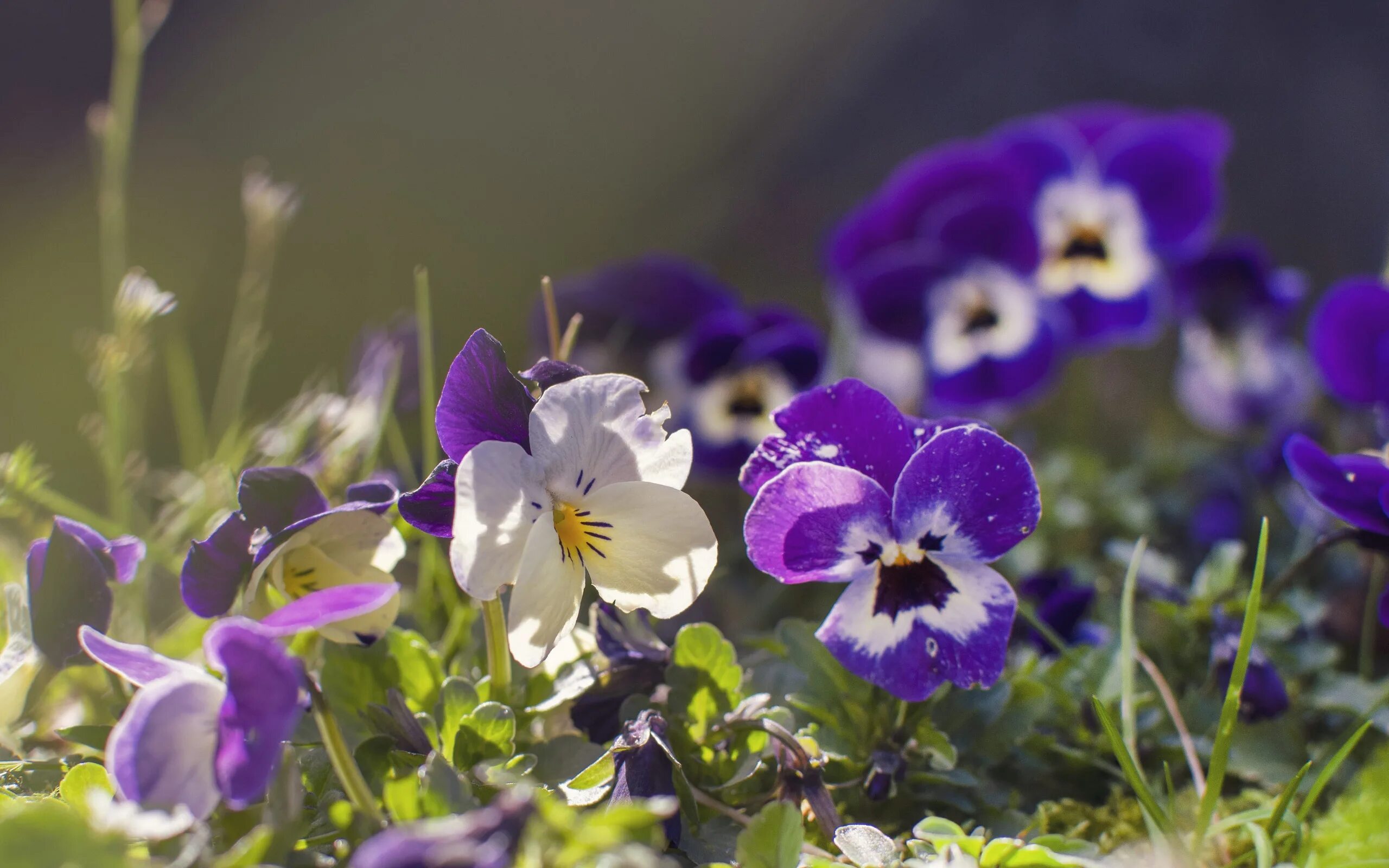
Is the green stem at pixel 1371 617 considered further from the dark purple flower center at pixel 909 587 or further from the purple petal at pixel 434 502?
the purple petal at pixel 434 502

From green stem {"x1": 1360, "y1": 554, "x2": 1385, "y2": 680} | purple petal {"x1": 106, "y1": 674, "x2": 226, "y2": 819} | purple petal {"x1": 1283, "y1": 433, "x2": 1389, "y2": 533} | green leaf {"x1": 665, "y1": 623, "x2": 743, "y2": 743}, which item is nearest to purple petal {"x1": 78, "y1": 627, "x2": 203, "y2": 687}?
purple petal {"x1": 106, "y1": 674, "x2": 226, "y2": 819}

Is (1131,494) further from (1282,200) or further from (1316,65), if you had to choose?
(1316,65)

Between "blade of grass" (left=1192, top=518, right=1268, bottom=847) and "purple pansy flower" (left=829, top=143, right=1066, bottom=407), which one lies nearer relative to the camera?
"blade of grass" (left=1192, top=518, right=1268, bottom=847)

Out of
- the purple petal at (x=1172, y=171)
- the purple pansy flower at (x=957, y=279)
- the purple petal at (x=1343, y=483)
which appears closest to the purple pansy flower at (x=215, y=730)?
the purple petal at (x=1343, y=483)

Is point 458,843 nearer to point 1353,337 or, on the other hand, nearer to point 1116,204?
point 1353,337

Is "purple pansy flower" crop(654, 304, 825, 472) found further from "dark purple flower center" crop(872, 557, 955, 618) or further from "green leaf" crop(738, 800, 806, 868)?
"green leaf" crop(738, 800, 806, 868)

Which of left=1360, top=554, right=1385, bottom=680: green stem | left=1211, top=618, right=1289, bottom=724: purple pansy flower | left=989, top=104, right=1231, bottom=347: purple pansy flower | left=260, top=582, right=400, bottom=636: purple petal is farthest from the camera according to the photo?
left=989, top=104, right=1231, bottom=347: purple pansy flower
